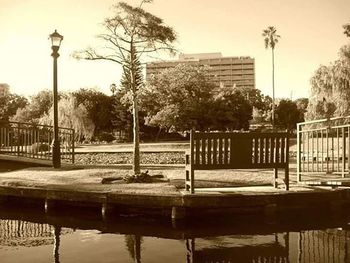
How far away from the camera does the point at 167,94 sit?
48.5 metres

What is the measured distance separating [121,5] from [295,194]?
7.33 m

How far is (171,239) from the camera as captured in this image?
705 centimetres

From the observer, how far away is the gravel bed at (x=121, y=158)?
87.0 ft

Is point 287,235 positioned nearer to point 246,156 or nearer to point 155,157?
point 246,156

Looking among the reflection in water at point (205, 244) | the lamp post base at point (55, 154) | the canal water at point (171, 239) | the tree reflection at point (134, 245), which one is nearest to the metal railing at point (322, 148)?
the canal water at point (171, 239)

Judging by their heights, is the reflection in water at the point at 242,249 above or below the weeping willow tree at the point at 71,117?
below

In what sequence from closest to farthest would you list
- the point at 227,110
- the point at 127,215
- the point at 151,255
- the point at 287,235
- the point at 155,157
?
1. the point at 151,255
2. the point at 287,235
3. the point at 127,215
4. the point at 155,157
5. the point at 227,110

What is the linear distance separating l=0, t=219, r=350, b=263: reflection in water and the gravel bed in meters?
18.3

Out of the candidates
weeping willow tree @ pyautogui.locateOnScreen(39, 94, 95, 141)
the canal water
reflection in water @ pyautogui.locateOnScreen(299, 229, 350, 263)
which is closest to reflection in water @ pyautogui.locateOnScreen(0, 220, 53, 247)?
the canal water

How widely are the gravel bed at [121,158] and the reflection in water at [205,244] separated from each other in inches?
719

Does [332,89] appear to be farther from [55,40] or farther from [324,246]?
[324,246]

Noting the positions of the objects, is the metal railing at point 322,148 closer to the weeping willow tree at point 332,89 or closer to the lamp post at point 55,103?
the lamp post at point 55,103

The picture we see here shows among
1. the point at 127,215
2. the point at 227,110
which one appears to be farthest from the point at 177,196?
the point at 227,110

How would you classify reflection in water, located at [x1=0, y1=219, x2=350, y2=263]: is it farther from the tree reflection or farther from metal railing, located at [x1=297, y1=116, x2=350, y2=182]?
metal railing, located at [x1=297, y1=116, x2=350, y2=182]
